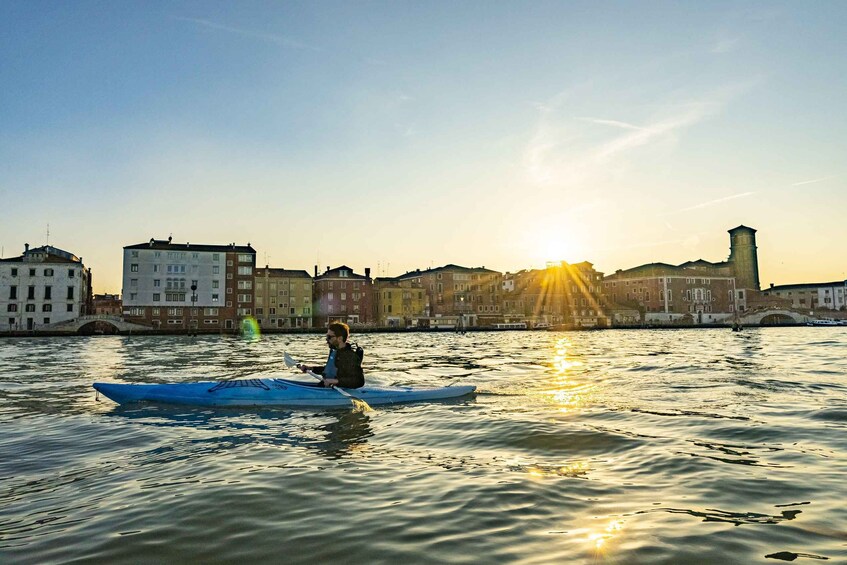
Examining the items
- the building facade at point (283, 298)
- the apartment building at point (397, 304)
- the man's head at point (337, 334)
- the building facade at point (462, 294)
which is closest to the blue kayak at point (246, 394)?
the man's head at point (337, 334)

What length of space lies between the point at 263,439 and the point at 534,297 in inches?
4178

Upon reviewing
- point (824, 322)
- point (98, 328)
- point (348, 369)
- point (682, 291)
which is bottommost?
point (348, 369)

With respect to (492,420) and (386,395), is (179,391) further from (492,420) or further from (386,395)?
(492,420)

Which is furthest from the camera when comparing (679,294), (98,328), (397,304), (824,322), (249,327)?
(824,322)

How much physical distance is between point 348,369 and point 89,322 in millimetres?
77475

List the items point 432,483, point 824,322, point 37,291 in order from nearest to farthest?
point 432,483, point 37,291, point 824,322

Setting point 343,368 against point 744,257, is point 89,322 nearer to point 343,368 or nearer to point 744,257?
point 343,368

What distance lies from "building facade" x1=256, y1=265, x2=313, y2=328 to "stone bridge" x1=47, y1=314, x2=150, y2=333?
72.0 feet

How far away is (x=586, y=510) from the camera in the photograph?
4848 millimetres

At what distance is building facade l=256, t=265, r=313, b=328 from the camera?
95.7 meters

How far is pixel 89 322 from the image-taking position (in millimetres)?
74938

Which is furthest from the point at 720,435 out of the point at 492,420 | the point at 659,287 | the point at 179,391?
the point at 659,287

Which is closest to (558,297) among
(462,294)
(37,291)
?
(462,294)

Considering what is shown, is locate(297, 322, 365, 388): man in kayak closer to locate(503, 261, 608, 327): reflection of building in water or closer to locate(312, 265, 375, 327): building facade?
locate(312, 265, 375, 327): building facade
